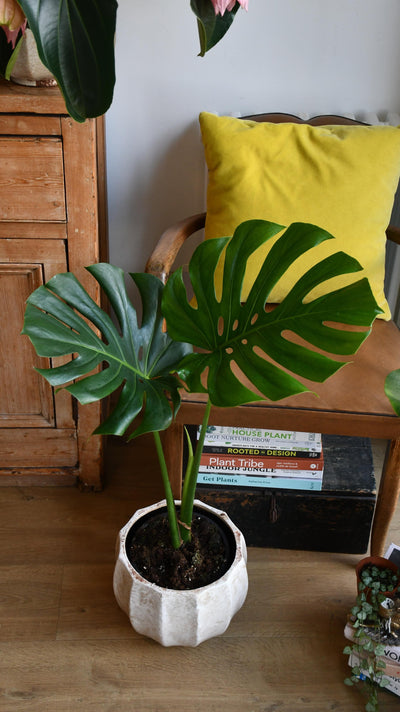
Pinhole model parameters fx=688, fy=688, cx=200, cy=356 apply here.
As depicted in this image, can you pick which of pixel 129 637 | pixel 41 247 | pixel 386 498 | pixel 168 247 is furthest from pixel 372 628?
pixel 41 247

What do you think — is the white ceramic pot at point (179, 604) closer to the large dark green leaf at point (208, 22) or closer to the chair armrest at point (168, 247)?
the chair armrest at point (168, 247)

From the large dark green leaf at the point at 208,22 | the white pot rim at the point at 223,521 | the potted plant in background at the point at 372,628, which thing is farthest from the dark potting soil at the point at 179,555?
the large dark green leaf at the point at 208,22

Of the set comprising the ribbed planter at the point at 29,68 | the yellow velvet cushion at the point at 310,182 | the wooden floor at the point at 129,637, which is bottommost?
the wooden floor at the point at 129,637

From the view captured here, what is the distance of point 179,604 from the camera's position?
1321 mm

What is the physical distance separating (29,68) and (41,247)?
14.6 inches

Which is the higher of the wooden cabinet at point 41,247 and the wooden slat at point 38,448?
the wooden cabinet at point 41,247

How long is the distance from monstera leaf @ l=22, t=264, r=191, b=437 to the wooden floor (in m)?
0.59

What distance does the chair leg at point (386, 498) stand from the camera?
1.47 meters

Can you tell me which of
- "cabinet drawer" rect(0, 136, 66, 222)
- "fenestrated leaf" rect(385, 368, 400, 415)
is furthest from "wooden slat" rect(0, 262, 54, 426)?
"fenestrated leaf" rect(385, 368, 400, 415)

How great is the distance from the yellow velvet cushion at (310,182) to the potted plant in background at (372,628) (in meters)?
0.64

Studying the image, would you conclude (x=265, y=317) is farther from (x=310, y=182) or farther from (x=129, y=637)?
(x=129, y=637)

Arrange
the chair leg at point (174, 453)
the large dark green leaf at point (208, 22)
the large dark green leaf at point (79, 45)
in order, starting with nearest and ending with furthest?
1. the large dark green leaf at point (79, 45)
2. the large dark green leaf at point (208, 22)
3. the chair leg at point (174, 453)

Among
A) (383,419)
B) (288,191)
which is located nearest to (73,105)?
(288,191)

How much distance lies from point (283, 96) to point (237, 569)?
1259 millimetres
